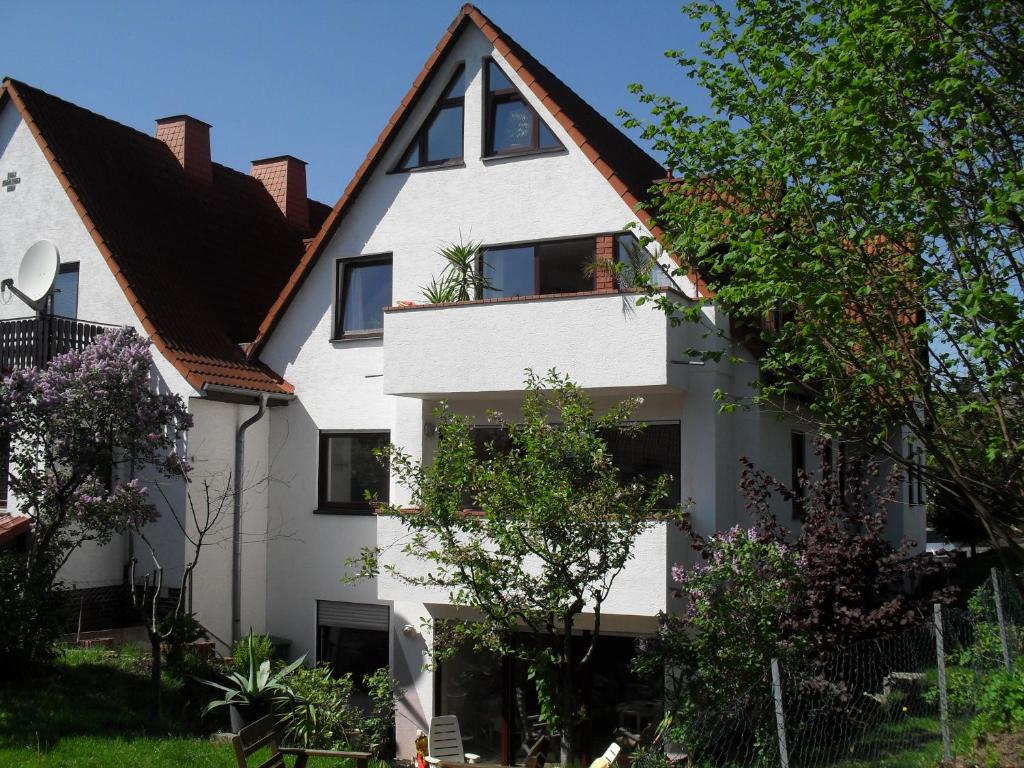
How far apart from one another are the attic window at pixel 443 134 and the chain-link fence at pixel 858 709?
372 inches

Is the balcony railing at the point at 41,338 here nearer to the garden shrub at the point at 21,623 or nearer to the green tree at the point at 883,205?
the garden shrub at the point at 21,623

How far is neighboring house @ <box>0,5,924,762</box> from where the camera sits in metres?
15.6

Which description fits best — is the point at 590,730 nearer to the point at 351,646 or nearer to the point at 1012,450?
the point at 351,646

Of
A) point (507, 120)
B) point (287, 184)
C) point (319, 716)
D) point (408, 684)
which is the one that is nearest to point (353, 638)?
point (408, 684)

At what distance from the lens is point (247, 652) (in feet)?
54.5

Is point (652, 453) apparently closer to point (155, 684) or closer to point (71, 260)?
point (155, 684)

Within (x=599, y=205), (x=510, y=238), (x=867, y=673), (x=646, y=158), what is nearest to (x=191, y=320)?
(x=510, y=238)

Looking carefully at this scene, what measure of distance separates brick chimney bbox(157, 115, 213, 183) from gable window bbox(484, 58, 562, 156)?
25.5 feet

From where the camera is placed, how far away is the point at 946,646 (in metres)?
14.6

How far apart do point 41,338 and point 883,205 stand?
41.5ft

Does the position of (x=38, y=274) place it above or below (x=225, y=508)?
above

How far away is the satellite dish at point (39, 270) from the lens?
17328mm

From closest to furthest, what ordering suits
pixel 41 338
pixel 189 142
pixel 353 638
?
pixel 41 338, pixel 353 638, pixel 189 142

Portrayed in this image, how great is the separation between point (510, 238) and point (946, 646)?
8.32m
